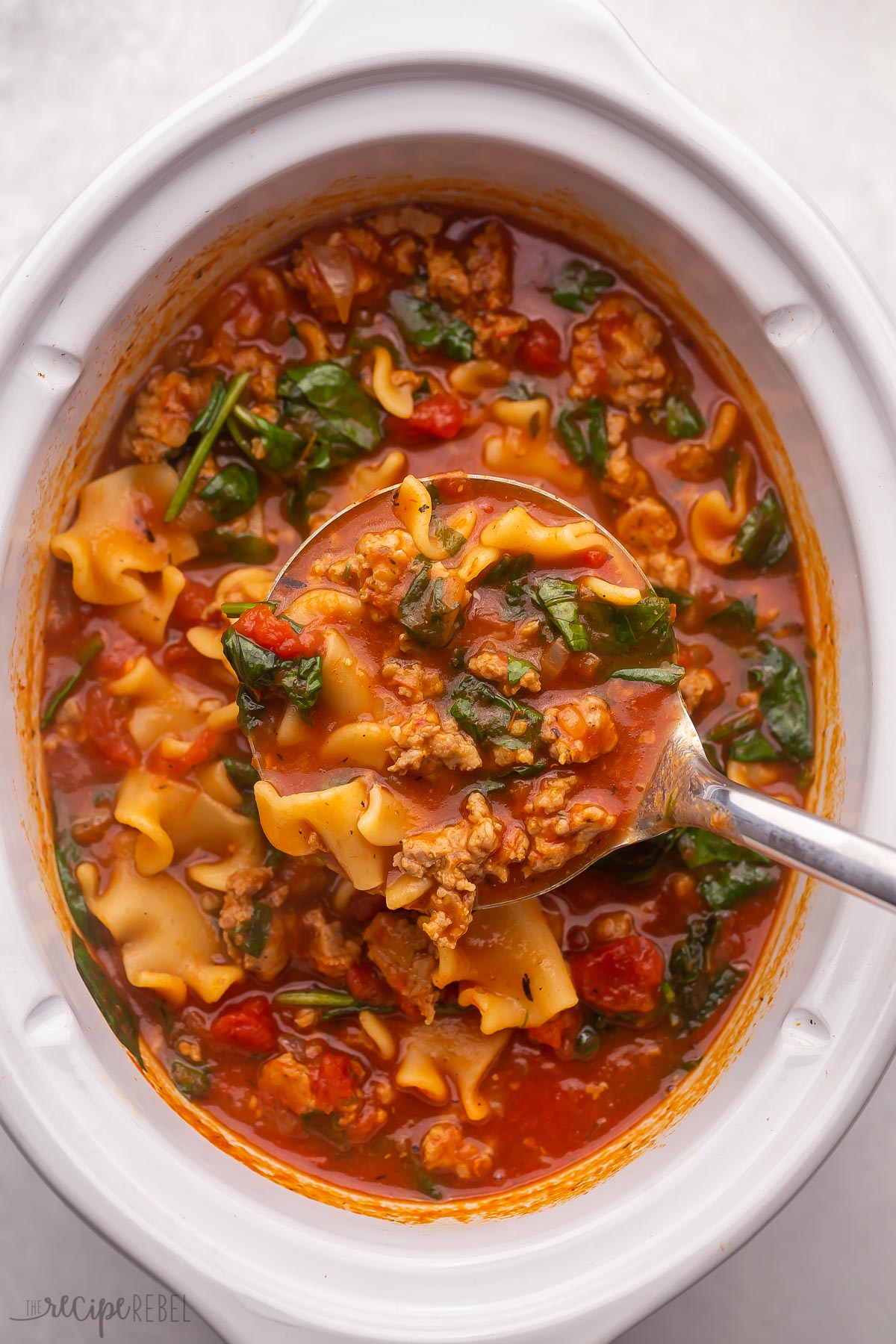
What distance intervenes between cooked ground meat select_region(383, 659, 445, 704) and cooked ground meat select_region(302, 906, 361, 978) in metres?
1.12

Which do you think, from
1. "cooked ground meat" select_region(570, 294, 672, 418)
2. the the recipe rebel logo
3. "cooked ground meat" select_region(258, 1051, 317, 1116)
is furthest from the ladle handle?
the the recipe rebel logo

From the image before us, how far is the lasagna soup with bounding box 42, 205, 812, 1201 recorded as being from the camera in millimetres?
4020

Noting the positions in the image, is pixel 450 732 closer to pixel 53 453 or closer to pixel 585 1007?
pixel 585 1007

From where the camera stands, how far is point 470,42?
336 centimetres

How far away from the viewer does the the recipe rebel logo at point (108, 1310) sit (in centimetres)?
432

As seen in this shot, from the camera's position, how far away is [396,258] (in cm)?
411

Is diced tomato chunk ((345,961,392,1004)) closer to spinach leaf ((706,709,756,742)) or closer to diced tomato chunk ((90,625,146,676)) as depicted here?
diced tomato chunk ((90,625,146,676))

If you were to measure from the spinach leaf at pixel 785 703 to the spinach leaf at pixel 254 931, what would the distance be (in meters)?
2.15

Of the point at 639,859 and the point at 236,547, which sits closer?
the point at 639,859

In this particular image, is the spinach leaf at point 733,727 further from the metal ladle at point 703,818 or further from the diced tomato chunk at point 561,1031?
the diced tomato chunk at point 561,1031

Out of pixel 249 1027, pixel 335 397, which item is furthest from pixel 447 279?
pixel 249 1027

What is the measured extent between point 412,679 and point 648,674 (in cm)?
82

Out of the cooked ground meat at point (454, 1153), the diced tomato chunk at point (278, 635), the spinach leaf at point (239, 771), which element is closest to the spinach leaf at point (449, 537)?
the diced tomato chunk at point (278, 635)

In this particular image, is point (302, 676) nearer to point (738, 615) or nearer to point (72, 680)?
point (72, 680)
